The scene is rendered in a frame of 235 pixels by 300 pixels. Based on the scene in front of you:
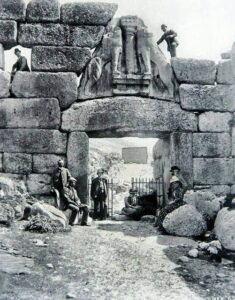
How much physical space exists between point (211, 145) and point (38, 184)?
3637mm

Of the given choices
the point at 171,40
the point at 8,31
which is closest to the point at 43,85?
the point at 8,31

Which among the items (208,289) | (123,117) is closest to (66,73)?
(123,117)

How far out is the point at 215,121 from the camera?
28.0 ft

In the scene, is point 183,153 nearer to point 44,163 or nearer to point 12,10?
point 44,163

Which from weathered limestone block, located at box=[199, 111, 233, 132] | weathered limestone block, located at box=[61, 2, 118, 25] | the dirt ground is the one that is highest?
weathered limestone block, located at box=[61, 2, 118, 25]

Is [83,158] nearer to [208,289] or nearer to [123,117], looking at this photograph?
[123,117]

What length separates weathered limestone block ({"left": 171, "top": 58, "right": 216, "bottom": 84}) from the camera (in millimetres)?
8602

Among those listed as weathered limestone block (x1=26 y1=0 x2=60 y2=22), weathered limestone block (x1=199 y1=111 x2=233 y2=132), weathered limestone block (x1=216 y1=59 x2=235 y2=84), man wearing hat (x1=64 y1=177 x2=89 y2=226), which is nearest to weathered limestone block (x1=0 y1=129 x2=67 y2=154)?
man wearing hat (x1=64 y1=177 x2=89 y2=226)

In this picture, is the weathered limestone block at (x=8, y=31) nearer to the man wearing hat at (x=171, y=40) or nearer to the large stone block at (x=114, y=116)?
the large stone block at (x=114, y=116)

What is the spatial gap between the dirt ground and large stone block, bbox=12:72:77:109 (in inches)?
111

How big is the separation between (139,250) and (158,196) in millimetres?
3537

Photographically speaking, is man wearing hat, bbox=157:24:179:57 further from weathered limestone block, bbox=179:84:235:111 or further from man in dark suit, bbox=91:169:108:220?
man in dark suit, bbox=91:169:108:220

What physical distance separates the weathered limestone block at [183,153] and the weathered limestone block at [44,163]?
2.41 metres

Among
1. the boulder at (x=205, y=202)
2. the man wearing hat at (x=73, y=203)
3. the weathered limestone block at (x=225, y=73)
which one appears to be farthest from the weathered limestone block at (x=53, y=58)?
the boulder at (x=205, y=202)
